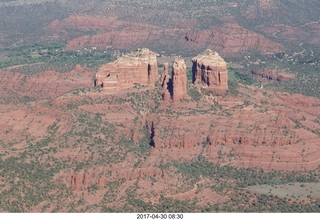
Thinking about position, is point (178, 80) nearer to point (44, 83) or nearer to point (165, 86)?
point (165, 86)

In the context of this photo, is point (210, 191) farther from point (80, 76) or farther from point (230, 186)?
point (80, 76)

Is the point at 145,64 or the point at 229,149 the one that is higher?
the point at 145,64

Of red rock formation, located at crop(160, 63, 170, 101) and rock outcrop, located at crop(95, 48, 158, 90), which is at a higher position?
rock outcrop, located at crop(95, 48, 158, 90)

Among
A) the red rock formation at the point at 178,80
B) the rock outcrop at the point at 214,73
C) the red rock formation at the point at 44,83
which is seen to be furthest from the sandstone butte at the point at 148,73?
the red rock formation at the point at 44,83

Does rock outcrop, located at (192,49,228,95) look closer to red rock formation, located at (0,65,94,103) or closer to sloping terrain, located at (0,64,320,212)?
sloping terrain, located at (0,64,320,212)

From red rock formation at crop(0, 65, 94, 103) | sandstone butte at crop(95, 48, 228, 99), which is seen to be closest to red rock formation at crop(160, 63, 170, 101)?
sandstone butte at crop(95, 48, 228, 99)

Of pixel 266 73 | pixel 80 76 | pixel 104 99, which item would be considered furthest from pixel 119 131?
pixel 266 73

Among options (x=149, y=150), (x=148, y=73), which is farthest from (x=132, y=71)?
(x=149, y=150)
